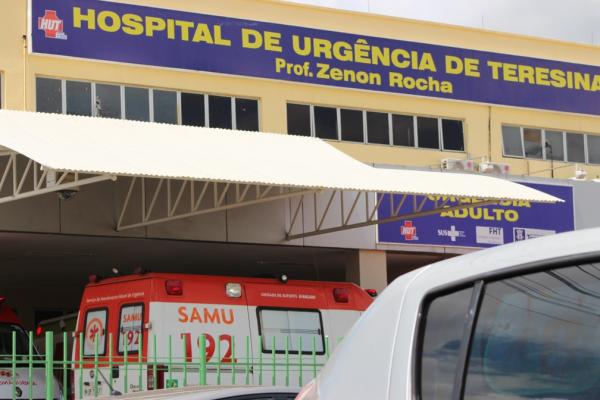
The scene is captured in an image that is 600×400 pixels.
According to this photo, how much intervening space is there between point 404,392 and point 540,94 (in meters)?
28.9

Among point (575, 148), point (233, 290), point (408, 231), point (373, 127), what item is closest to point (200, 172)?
point (233, 290)

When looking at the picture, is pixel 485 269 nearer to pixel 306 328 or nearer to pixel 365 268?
pixel 306 328

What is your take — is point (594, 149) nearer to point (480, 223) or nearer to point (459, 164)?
point (459, 164)

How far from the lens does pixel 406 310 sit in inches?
130

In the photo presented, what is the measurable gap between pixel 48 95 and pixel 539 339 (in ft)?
76.7

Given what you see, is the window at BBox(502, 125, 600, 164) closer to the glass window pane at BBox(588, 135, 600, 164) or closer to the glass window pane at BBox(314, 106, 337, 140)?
the glass window pane at BBox(588, 135, 600, 164)

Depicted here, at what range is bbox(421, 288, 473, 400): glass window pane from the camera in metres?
3.08

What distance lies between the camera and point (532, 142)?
104ft

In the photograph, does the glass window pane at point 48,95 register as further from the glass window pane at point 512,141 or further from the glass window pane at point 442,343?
the glass window pane at point 442,343

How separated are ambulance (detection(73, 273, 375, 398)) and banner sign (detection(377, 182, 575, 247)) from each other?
21.2ft

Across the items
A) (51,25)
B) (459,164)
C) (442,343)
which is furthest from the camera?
(459,164)

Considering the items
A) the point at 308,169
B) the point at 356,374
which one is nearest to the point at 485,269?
the point at 356,374

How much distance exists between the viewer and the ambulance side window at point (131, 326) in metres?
13.9

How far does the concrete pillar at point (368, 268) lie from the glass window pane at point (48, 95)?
24.7 feet
